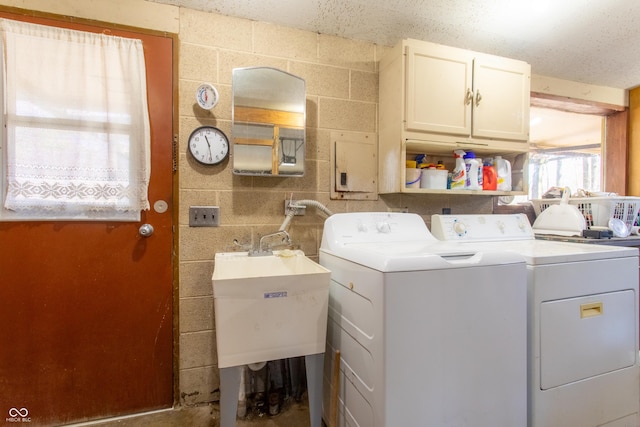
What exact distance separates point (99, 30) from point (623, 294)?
294cm

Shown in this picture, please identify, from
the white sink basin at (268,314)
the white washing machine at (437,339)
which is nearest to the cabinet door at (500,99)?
the white washing machine at (437,339)

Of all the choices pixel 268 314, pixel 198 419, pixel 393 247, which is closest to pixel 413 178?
pixel 393 247

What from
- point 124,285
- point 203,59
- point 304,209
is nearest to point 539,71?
point 304,209

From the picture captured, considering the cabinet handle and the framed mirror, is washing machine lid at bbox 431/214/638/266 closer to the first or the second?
the cabinet handle

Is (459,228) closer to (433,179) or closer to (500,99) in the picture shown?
(433,179)

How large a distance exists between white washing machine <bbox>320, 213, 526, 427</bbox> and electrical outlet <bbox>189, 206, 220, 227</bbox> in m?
0.88

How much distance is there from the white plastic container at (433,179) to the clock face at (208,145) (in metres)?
1.24

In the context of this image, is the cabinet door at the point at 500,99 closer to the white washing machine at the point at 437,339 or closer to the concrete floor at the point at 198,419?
Answer: the white washing machine at the point at 437,339

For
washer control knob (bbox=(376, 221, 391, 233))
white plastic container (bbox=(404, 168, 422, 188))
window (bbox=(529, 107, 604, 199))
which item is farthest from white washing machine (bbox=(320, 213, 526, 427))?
window (bbox=(529, 107, 604, 199))

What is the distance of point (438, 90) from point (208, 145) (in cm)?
141

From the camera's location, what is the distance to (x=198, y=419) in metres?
1.57

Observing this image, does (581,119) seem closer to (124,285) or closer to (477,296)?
(477,296)

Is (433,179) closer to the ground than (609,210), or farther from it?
farther from it

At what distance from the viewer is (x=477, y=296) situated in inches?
42.6
